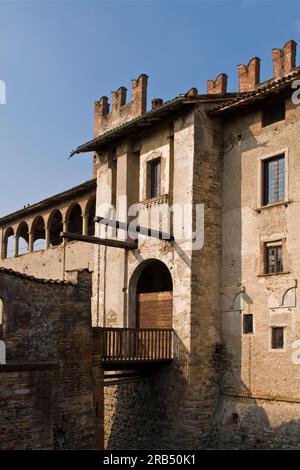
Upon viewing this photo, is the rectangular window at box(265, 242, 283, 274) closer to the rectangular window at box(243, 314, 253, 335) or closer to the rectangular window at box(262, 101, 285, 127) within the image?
the rectangular window at box(243, 314, 253, 335)

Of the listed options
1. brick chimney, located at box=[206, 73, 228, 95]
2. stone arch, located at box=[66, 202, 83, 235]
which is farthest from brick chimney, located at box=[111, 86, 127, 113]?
stone arch, located at box=[66, 202, 83, 235]

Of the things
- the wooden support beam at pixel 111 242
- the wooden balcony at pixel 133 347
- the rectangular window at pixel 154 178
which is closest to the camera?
the wooden balcony at pixel 133 347

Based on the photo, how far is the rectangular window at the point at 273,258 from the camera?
14570 millimetres

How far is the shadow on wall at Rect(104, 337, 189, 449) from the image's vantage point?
1520cm

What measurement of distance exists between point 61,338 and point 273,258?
6080 mm

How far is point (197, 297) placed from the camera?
1538 centimetres

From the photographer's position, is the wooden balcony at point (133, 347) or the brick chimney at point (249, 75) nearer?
the wooden balcony at point (133, 347)

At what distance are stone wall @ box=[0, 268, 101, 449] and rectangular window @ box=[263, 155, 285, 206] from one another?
5.59 metres

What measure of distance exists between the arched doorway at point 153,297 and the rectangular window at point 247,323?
7.55 feet

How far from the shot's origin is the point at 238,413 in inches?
582

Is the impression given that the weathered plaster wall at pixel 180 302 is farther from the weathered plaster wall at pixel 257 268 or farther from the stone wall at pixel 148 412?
the weathered plaster wall at pixel 257 268

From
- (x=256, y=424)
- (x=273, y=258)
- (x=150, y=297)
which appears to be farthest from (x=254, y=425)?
(x=150, y=297)

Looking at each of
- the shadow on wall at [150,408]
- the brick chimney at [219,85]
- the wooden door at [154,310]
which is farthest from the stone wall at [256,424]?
the brick chimney at [219,85]
